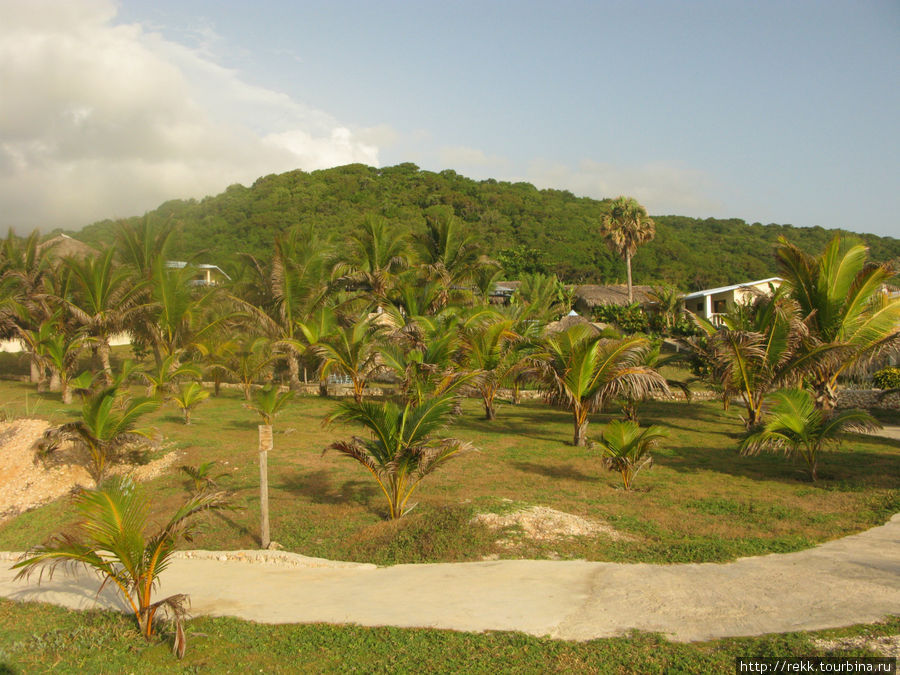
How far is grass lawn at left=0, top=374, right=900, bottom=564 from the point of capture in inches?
321

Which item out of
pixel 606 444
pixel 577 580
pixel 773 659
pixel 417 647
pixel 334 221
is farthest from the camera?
pixel 334 221

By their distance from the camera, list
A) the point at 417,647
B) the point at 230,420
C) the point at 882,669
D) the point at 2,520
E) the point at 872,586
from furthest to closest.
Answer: the point at 230,420 < the point at 2,520 < the point at 872,586 < the point at 417,647 < the point at 882,669

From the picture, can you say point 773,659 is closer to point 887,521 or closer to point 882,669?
point 882,669

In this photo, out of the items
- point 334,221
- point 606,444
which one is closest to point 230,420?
point 606,444

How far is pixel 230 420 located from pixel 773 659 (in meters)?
15.2

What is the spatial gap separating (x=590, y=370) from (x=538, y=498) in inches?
158

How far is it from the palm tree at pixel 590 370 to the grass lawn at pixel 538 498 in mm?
1257

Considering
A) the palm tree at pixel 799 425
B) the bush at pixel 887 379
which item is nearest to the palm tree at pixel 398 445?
the palm tree at pixel 799 425

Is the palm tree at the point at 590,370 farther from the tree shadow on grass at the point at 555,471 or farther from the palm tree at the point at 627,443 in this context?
the palm tree at the point at 627,443

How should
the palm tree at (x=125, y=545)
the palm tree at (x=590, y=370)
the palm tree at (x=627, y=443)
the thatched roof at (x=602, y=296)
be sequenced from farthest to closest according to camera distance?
Answer: the thatched roof at (x=602, y=296) → the palm tree at (x=590, y=370) → the palm tree at (x=627, y=443) → the palm tree at (x=125, y=545)

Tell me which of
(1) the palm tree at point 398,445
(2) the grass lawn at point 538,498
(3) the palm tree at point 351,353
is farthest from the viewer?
(3) the palm tree at point 351,353

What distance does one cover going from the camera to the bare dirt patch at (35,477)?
12.1 metres

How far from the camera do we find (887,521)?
28.8 ft

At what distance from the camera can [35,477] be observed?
13.1 m
